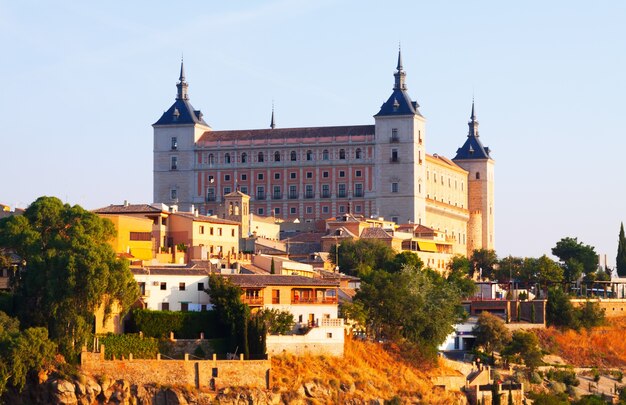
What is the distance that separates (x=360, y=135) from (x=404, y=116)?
392cm

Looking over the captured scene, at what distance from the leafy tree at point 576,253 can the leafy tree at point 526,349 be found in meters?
32.4

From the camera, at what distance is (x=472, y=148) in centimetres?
16188

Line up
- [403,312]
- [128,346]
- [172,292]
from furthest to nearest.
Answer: [403,312] → [172,292] → [128,346]

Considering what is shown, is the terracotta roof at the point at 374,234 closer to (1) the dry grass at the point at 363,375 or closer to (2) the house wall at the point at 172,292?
(1) the dry grass at the point at 363,375

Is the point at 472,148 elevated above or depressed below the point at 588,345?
above

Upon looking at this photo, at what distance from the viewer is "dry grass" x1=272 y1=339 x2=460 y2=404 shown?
72.8 metres

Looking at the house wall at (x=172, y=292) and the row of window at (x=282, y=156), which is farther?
the row of window at (x=282, y=156)

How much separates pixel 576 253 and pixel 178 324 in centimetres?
5847

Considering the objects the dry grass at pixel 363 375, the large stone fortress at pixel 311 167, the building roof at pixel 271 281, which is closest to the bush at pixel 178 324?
the building roof at pixel 271 281

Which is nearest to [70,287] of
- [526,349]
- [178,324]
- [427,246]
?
[178,324]

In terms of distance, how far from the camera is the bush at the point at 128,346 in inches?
2761

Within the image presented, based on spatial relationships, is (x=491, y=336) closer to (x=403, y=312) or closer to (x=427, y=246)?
(x=403, y=312)

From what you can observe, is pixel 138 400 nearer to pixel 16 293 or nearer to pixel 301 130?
pixel 16 293

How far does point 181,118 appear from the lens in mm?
144375
